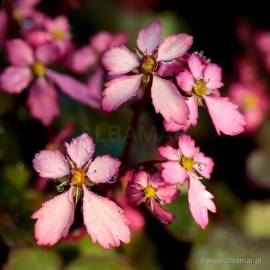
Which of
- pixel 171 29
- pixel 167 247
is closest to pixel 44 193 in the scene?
pixel 167 247

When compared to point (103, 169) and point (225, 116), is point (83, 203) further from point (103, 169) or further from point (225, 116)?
point (225, 116)

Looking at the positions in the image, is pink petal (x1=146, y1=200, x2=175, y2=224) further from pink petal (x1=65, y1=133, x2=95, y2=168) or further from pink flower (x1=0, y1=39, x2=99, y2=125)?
pink flower (x1=0, y1=39, x2=99, y2=125)

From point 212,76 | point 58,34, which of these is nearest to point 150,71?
point 212,76

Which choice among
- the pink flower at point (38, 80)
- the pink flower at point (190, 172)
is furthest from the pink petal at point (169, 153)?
the pink flower at point (38, 80)

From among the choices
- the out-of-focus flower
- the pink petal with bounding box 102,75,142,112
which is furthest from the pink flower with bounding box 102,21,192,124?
the out-of-focus flower

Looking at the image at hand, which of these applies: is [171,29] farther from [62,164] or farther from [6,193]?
[62,164]
